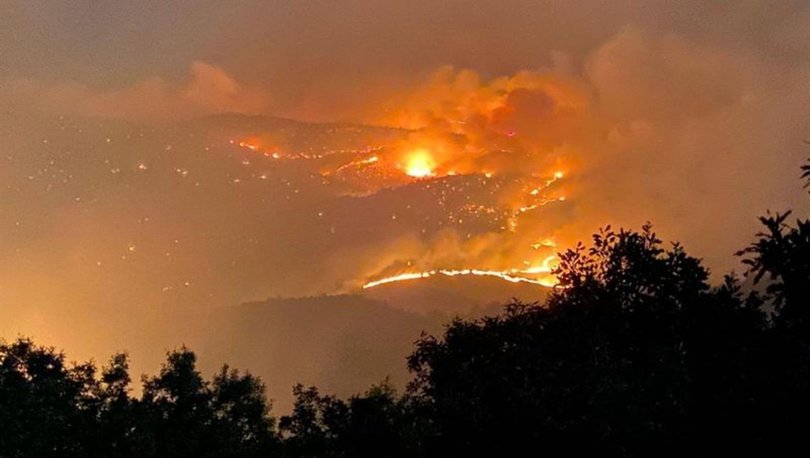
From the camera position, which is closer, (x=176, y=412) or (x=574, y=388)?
(x=574, y=388)

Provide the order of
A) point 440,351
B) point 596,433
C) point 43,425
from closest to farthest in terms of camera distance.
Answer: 1. point 596,433
2. point 440,351
3. point 43,425

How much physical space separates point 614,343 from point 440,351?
28.4 feet

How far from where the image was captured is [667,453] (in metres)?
21.1

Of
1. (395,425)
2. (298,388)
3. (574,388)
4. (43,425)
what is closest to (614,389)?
(574,388)

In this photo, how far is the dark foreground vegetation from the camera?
68.8 feet

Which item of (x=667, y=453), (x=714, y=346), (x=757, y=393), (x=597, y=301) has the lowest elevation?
(x=667, y=453)

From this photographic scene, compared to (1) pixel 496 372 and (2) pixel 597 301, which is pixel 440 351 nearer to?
(1) pixel 496 372

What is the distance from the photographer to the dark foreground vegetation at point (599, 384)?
20984mm

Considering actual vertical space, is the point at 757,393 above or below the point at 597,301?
below

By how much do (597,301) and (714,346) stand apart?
4.98 meters

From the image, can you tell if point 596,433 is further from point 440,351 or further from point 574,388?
point 440,351

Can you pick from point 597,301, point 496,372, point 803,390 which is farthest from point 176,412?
point 803,390

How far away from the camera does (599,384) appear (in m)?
22.4

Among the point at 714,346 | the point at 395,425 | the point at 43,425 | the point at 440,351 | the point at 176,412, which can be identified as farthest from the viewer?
the point at 176,412
